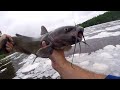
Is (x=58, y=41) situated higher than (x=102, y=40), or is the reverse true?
(x=58, y=41)

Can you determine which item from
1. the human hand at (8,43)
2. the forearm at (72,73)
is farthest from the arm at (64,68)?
the human hand at (8,43)

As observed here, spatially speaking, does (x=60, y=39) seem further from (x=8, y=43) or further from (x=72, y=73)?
(x=8, y=43)

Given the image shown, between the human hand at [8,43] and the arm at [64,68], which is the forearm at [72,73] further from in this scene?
the human hand at [8,43]

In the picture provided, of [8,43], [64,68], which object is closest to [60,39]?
[64,68]

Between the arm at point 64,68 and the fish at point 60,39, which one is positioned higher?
the fish at point 60,39

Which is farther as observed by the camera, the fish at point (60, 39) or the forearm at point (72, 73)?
the forearm at point (72, 73)

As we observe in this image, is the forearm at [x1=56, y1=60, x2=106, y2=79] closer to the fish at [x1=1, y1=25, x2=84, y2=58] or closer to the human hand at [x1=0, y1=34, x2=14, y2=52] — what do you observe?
the fish at [x1=1, y1=25, x2=84, y2=58]

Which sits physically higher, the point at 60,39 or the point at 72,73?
the point at 60,39

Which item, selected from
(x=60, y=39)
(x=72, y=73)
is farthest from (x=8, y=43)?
(x=72, y=73)
